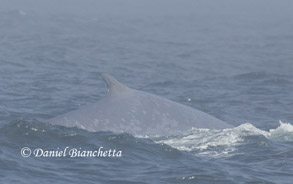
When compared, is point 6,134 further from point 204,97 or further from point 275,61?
point 275,61

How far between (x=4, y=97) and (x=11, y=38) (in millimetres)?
22204

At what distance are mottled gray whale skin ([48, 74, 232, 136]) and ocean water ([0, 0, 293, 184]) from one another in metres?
0.23

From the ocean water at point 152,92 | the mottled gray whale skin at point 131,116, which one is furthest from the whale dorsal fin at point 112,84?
the ocean water at point 152,92

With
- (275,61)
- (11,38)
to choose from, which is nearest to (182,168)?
(275,61)

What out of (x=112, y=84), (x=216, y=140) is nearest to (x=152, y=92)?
(x=112, y=84)

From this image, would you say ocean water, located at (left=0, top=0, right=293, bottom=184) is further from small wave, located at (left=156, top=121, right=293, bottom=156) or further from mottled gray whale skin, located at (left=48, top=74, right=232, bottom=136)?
mottled gray whale skin, located at (left=48, top=74, right=232, bottom=136)

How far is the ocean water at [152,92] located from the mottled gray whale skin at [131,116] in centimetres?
23

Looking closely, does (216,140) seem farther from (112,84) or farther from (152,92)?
(152,92)

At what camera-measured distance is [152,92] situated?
87.9 feet

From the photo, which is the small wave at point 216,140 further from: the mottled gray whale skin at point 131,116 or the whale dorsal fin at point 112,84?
the whale dorsal fin at point 112,84

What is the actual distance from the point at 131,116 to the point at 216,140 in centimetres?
208

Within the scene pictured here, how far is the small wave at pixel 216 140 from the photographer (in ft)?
54.7

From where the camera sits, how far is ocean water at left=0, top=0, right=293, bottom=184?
15.0 metres

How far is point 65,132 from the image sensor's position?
1675 centimetres
